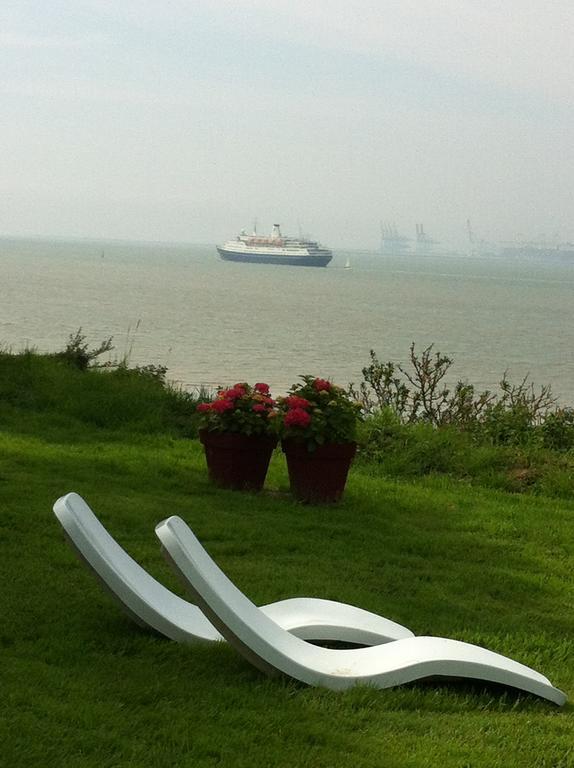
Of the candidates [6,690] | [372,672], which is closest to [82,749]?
[6,690]

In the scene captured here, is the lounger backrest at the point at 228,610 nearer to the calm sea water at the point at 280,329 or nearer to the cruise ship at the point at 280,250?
the calm sea water at the point at 280,329

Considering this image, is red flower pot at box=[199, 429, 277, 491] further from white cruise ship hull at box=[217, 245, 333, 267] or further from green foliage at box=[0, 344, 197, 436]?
white cruise ship hull at box=[217, 245, 333, 267]

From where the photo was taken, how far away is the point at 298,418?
261 inches

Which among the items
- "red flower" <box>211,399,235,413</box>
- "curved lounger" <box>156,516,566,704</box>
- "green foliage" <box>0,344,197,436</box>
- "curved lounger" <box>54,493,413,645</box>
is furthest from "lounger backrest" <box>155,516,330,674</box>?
"green foliage" <box>0,344,197,436</box>

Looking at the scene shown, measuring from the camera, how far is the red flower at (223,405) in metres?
6.86

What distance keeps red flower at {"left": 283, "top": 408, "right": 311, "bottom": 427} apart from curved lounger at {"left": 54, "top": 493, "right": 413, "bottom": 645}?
2553 millimetres

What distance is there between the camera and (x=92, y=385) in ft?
33.0

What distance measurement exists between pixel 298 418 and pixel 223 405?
1.80 ft

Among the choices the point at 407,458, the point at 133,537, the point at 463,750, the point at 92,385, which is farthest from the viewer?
the point at 92,385

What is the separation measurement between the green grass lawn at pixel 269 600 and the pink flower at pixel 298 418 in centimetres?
54

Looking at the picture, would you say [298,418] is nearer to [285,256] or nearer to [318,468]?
[318,468]

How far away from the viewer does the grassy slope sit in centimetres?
315

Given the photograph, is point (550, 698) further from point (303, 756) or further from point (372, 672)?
point (303, 756)

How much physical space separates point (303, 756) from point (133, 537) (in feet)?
9.05
